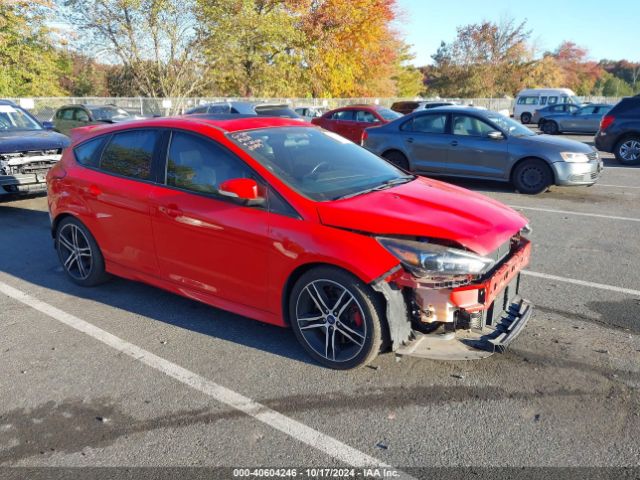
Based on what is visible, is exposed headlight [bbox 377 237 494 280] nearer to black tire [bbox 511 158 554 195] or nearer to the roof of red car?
the roof of red car

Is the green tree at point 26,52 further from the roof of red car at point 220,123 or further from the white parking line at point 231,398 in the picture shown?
the white parking line at point 231,398

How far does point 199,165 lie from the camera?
3.99 m

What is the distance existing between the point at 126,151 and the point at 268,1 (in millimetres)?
31805

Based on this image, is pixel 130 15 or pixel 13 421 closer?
pixel 13 421

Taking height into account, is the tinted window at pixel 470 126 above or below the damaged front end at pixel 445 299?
above

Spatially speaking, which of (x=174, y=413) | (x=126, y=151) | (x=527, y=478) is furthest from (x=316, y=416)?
→ (x=126, y=151)

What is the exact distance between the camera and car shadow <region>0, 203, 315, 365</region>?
3.94m

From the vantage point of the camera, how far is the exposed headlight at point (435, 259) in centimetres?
310

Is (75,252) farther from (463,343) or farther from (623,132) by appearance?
(623,132)

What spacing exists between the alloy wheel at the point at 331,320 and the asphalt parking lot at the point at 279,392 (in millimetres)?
164

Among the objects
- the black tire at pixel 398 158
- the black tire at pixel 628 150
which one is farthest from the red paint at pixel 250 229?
the black tire at pixel 628 150

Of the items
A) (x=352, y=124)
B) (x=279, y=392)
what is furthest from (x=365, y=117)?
(x=279, y=392)

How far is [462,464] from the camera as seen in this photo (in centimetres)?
260

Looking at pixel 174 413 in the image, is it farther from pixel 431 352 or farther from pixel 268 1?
pixel 268 1
